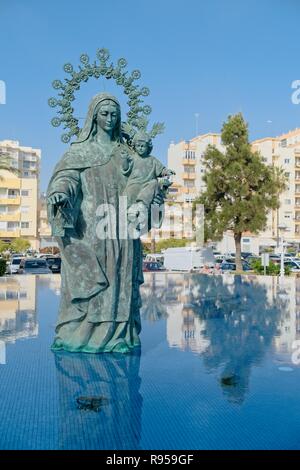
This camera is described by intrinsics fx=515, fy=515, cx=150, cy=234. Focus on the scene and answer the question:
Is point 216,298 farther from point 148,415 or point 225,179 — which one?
point 225,179

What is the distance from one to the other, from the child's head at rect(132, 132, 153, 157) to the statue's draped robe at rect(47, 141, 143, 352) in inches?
11.2

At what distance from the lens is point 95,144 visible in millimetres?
6789

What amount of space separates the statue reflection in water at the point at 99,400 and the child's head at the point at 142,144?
2743 millimetres

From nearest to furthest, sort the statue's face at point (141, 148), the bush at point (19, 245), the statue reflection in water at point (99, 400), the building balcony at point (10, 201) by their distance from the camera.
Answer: the statue reflection in water at point (99, 400)
the statue's face at point (141, 148)
the bush at point (19, 245)
the building balcony at point (10, 201)

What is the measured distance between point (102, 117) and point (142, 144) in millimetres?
662

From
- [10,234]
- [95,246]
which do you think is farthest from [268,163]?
[95,246]

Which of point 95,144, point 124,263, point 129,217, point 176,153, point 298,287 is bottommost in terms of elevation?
point 298,287

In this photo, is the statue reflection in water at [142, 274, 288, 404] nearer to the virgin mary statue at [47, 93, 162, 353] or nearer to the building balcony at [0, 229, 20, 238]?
the virgin mary statue at [47, 93, 162, 353]

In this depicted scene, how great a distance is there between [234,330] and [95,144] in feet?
14.8

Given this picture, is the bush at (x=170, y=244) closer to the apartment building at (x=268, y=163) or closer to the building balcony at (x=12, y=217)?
the apartment building at (x=268, y=163)

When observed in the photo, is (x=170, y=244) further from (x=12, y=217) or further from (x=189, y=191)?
(x=12, y=217)

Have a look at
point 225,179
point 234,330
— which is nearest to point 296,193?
point 225,179

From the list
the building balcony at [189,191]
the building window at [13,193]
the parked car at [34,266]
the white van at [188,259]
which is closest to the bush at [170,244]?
the white van at [188,259]

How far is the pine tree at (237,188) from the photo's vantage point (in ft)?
94.5
